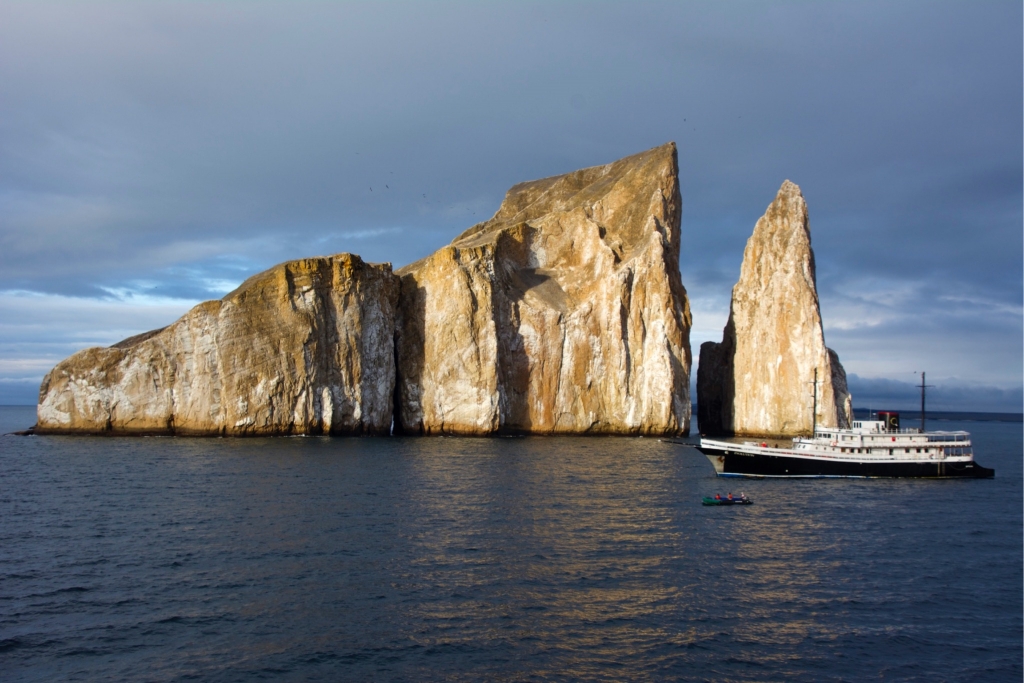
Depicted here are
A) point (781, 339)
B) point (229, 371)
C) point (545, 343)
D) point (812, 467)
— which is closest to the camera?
point (812, 467)

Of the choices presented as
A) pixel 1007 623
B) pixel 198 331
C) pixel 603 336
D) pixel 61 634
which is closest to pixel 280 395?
pixel 198 331

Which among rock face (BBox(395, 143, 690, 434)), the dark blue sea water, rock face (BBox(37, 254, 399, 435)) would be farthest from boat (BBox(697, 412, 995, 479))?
rock face (BBox(37, 254, 399, 435))

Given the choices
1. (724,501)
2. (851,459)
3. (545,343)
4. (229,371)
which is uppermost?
(545,343)

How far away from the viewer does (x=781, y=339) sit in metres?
84.8

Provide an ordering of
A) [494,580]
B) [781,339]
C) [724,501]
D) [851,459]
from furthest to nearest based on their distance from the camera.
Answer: [781,339] → [851,459] → [724,501] → [494,580]

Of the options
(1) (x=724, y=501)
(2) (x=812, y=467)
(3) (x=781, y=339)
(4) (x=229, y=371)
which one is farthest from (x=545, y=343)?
(1) (x=724, y=501)

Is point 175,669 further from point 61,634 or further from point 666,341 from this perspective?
point 666,341

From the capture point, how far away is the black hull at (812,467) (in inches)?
2085

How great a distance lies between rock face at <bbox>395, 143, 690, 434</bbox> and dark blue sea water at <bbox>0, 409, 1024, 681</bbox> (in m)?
36.0

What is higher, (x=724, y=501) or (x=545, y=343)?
(x=545, y=343)

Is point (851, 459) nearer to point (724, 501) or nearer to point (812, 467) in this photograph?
point (812, 467)

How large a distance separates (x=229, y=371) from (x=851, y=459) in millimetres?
52834

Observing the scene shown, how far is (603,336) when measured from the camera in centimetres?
8612

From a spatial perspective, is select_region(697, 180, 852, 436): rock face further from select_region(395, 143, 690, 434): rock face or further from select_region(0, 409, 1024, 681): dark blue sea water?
select_region(0, 409, 1024, 681): dark blue sea water
